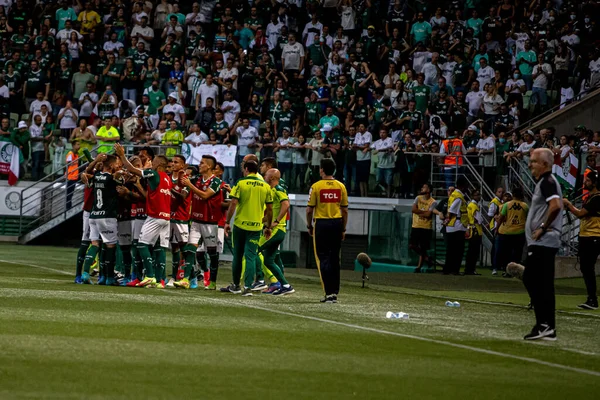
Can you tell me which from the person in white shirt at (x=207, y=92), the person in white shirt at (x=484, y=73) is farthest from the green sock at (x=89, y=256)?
the person in white shirt at (x=484, y=73)

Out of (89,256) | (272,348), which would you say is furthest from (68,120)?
(272,348)

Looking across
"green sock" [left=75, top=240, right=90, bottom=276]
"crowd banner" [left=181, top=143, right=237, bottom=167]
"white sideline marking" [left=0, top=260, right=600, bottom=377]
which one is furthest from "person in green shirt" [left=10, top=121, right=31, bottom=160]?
"white sideline marking" [left=0, top=260, right=600, bottom=377]

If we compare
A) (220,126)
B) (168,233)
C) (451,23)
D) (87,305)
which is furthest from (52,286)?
(451,23)

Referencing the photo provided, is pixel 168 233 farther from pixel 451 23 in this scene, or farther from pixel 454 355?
pixel 451 23

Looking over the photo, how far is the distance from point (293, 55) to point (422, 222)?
9.88 metres

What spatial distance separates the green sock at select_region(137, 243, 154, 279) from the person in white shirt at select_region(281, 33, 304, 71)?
56.4 ft

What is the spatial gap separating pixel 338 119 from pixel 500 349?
64.6ft

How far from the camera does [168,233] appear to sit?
1680cm

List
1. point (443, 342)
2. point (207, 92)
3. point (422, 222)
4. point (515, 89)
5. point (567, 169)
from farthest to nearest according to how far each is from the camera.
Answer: point (207, 92) < point (515, 89) < point (422, 222) < point (567, 169) < point (443, 342)

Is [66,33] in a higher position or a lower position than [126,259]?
higher

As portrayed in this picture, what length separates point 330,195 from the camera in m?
15.3

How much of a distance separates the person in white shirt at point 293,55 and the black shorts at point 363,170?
6867mm

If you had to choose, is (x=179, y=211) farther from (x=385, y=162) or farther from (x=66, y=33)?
(x=66, y=33)

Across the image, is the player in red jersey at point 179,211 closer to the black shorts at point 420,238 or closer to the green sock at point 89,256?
the green sock at point 89,256
